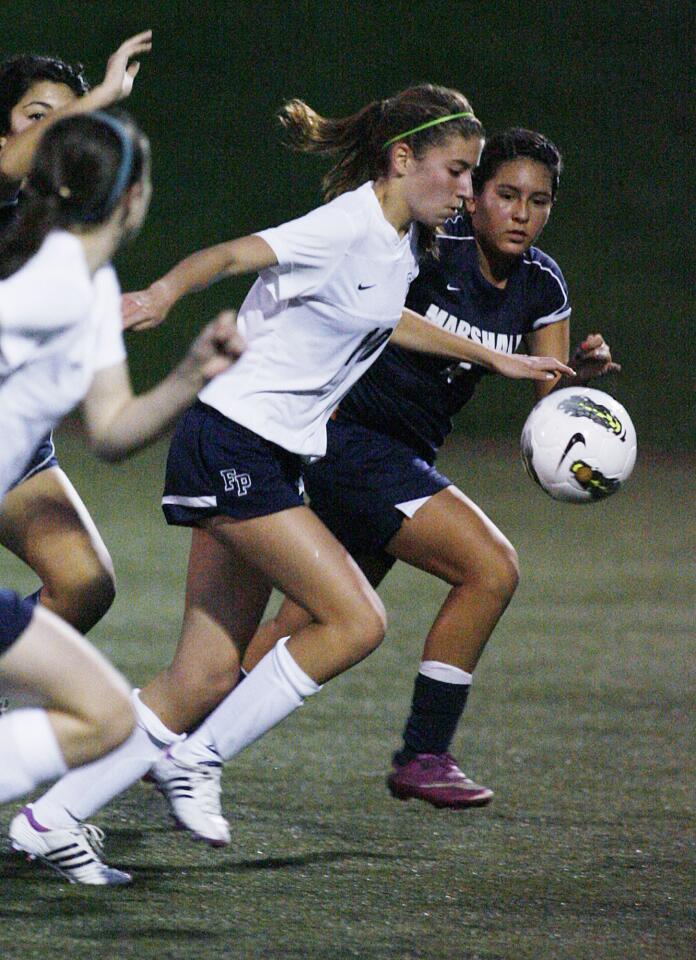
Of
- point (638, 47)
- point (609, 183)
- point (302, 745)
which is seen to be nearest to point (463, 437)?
point (609, 183)

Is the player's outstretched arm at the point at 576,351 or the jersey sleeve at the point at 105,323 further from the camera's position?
the player's outstretched arm at the point at 576,351

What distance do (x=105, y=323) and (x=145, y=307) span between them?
0.39 meters

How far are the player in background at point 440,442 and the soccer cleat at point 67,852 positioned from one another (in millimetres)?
876

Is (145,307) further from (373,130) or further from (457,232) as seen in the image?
(457,232)

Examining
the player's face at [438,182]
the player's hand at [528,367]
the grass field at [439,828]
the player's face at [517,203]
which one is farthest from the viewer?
the player's face at [517,203]

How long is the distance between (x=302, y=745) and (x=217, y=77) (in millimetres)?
12335

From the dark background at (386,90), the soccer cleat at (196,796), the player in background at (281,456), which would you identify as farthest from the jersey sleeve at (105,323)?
the dark background at (386,90)

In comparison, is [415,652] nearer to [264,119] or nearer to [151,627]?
[151,627]

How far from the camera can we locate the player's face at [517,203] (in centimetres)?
405

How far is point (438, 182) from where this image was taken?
3582 mm

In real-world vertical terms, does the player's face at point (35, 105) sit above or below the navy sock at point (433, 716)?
above

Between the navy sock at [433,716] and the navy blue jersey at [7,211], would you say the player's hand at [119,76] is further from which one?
the navy sock at [433,716]

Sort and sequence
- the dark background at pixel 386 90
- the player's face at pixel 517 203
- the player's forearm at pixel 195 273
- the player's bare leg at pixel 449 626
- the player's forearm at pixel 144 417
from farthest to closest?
the dark background at pixel 386 90, the player's face at pixel 517 203, the player's bare leg at pixel 449 626, the player's forearm at pixel 195 273, the player's forearm at pixel 144 417

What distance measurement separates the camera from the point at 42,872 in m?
3.42
